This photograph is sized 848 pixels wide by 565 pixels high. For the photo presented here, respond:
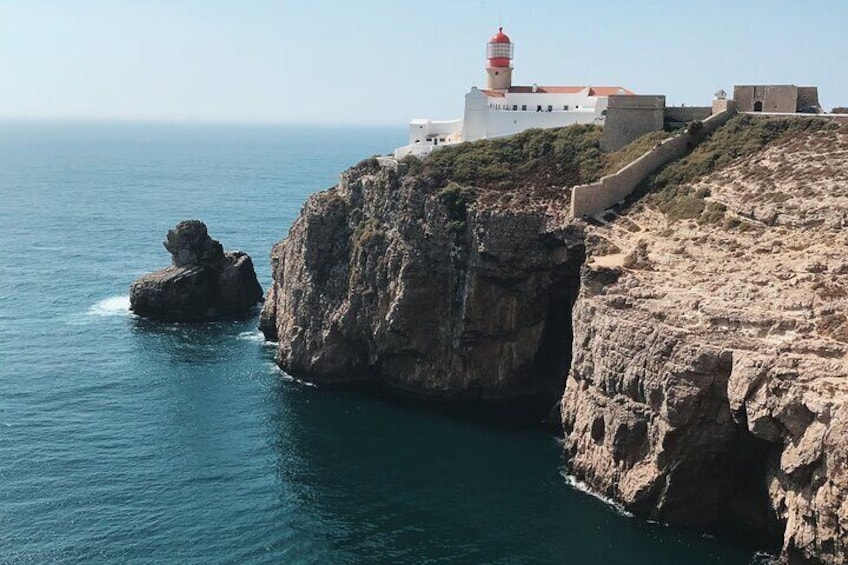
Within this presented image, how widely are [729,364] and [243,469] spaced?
28.7 meters

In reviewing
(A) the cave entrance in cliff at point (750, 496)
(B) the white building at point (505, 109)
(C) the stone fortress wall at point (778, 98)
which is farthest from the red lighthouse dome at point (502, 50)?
(A) the cave entrance in cliff at point (750, 496)

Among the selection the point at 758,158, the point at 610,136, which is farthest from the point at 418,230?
the point at 758,158

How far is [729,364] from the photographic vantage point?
4403 centimetres

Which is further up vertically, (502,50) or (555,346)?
(502,50)

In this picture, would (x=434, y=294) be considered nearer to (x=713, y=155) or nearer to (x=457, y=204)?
(x=457, y=204)

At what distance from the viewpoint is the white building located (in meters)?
78.4

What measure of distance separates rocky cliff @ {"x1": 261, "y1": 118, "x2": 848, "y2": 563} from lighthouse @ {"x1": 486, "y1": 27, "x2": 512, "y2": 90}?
13.5 m

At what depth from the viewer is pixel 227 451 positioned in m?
56.2

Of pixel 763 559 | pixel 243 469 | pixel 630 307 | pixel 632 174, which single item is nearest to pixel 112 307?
pixel 243 469

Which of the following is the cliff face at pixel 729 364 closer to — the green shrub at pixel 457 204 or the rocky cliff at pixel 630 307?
the rocky cliff at pixel 630 307

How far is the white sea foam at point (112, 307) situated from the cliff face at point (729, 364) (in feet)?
159

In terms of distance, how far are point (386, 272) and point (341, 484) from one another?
1938cm

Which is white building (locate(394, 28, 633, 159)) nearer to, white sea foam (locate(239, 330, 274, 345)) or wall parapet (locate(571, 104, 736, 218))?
wall parapet (locate(571, 104, 736, 218))

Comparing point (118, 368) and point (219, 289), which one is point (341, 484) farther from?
point (219, 289)
